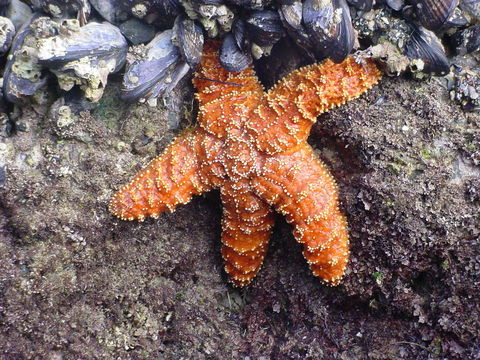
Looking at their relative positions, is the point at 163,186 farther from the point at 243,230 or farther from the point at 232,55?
the point at 232,55

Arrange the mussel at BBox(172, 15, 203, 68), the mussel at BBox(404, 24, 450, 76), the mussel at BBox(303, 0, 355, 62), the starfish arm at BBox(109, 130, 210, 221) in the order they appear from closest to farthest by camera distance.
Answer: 1. the mussel at BBox(303, 0, 355, 62)
2. the mussel at BBox(404, 24, 450, 76)
3. the mussel at BBox(172, 15, 203, 68)
4. the starfish arm at BBox(109, 130, 210, 221)

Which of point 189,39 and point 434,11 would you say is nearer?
point 434,11

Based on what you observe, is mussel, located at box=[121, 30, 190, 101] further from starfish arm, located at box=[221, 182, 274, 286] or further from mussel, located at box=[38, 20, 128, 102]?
starfish arm, located at box=[221, 182, 274, 286]

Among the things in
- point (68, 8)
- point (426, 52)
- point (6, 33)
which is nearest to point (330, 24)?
point (426, 52)

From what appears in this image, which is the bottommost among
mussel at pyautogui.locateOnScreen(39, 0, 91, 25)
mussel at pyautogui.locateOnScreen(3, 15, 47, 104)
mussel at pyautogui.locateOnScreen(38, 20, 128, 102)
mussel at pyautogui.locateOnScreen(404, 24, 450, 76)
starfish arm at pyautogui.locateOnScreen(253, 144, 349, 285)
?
starfish arm at pyautogui.locateOnScreen(253, 144, 349, 285)

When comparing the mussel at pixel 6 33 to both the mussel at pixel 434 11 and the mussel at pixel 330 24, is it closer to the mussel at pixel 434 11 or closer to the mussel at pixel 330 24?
the mussel at pixel 330 24

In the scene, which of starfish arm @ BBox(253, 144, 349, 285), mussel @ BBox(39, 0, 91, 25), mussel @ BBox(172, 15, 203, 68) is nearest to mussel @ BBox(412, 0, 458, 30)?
starfish arm @ BBox(253, 144, 349, 285)

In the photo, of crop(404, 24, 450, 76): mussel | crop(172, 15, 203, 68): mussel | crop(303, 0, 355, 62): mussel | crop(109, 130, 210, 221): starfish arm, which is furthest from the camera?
crop(109, 130, 210, 221): starfish arm
